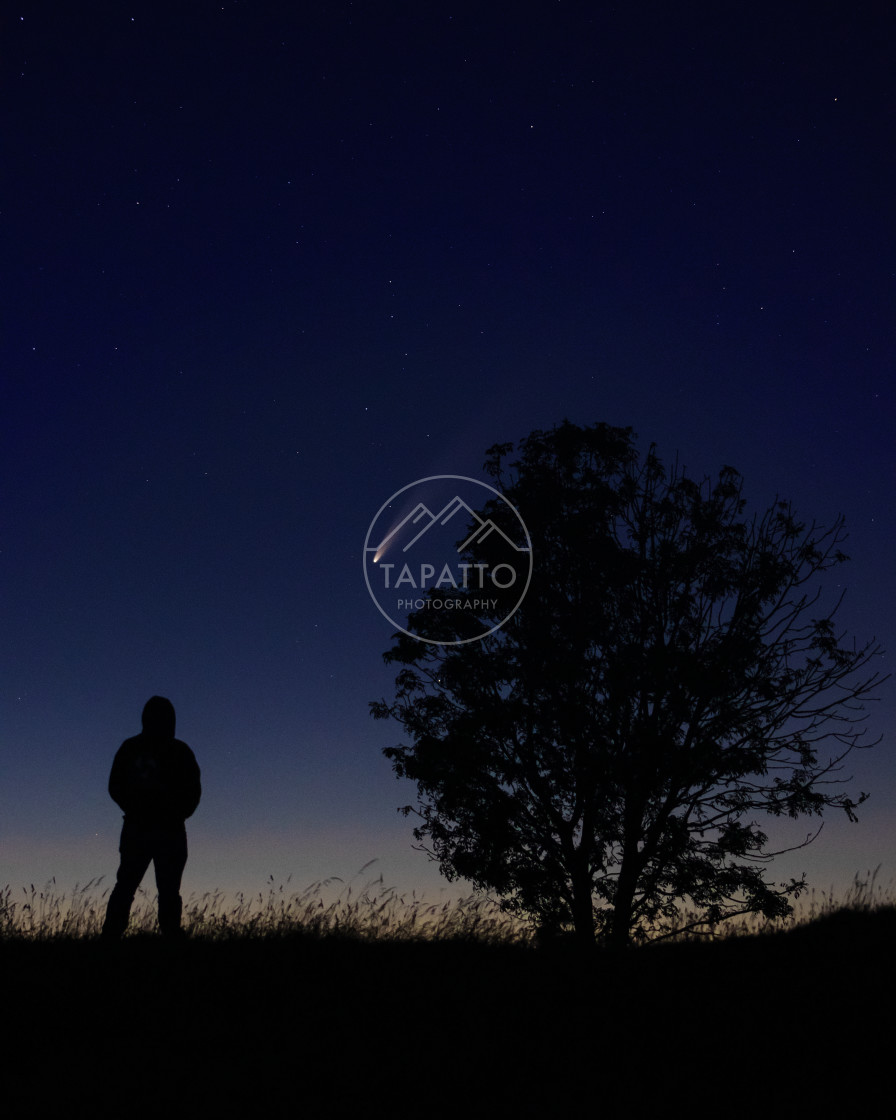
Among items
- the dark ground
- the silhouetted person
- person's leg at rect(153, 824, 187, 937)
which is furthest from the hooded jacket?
the dark ground

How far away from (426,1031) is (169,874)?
142 inches

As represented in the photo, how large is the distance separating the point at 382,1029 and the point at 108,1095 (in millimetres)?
1865

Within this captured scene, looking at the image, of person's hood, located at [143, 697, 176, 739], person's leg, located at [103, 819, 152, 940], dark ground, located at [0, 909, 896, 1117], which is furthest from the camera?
person's hood, located at [143, 697, 176, 739]

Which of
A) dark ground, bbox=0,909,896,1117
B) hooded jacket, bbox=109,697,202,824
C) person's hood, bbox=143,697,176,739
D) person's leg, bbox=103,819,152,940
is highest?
person's hood, bbox=143,697,176,739

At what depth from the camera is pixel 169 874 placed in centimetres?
835

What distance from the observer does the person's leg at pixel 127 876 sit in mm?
8289

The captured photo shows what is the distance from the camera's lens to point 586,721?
14828mm

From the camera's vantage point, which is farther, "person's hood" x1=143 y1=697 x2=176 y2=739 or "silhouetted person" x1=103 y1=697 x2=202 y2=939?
"person's hood" x1=143 y1=697 x2=176 y2=739

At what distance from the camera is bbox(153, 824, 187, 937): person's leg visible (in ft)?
27.3

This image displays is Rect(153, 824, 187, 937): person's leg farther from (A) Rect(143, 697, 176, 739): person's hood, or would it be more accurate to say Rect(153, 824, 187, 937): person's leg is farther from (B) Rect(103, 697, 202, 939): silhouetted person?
(A) Rect(143, 697, 176, 739): person's hood

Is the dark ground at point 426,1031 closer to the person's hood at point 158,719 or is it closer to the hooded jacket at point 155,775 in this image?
the hooded jacket at point 155,775

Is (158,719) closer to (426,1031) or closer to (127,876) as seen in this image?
(127,876)

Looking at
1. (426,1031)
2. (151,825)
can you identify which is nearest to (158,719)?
(151,825)

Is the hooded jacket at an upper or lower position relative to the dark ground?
upper
